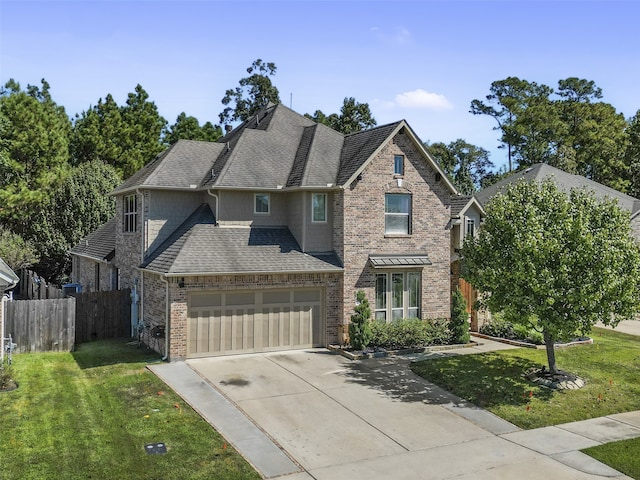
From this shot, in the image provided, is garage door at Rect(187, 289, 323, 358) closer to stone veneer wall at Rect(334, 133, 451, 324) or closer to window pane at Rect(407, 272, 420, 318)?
stone veneer wall at Rect(334, 133, 451, 324)

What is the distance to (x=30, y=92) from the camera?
56.7 m

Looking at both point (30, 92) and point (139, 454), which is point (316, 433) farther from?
point (30, 92)

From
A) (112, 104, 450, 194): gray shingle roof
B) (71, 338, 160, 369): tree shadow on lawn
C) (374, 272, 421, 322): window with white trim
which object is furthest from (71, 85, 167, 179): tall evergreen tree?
(374, 272, 421, 322): window with white trim

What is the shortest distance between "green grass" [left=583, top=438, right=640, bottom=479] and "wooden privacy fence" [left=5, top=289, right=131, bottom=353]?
53.6ft

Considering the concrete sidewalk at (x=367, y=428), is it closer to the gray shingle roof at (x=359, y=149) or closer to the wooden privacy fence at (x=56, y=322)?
the wooden privacy fence at (x=56, y=322)

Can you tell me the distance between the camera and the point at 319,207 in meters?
20.7

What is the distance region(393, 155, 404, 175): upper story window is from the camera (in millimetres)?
20938

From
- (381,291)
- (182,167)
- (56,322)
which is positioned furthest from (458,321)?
(56,322)

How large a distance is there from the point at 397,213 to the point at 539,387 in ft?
26.7

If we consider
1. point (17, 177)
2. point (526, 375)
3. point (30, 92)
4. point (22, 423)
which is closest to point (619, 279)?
point (526, 375)

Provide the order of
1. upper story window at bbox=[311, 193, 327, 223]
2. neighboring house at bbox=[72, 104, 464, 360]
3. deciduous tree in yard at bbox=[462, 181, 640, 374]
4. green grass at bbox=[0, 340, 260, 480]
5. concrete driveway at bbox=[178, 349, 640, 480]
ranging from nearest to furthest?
1. green grass at bbox=[0, 340, 260, 480]
2. concrete driveway at bbox=[178, 349, 640, 480]
3. deciduous tree in yard at bbox=[462, 181, 640, 374]
4. neighboring house at bbox=[72, 104, 464, 360]
5. upper story window at bbox=[311, 193, 327, 223]

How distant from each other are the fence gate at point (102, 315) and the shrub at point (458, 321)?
1255 cm

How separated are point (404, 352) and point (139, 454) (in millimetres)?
10947

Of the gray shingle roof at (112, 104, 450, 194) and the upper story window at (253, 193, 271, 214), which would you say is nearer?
the gray shingle roof at (112, 104, 450, 194)
